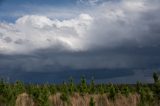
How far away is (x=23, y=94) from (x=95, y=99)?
317 inches

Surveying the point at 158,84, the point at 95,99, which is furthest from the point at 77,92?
the point at 158,84

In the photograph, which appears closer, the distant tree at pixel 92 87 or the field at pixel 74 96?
the field at pixel 74 96

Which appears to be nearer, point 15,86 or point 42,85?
point 15,86

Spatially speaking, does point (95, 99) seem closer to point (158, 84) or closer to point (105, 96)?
point (105, 96)

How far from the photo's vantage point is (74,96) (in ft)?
168

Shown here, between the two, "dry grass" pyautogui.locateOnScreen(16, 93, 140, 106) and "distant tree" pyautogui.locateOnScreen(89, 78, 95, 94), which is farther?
"distant tree" pyautogui.locateOnScreen(89, 78, 95, 94)

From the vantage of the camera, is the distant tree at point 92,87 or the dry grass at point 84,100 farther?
the distant tree at point 92,87

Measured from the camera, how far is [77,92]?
53188mm

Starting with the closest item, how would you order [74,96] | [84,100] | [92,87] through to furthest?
[84,100] < [74,96] < [92,87]

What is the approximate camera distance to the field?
4819 centimetres

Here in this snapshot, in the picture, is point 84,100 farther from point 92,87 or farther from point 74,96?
point 92,87

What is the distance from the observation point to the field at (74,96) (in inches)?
1897

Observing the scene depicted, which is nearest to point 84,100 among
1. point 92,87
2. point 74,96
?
point 74,96

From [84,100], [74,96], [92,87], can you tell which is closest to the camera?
[84,100]
